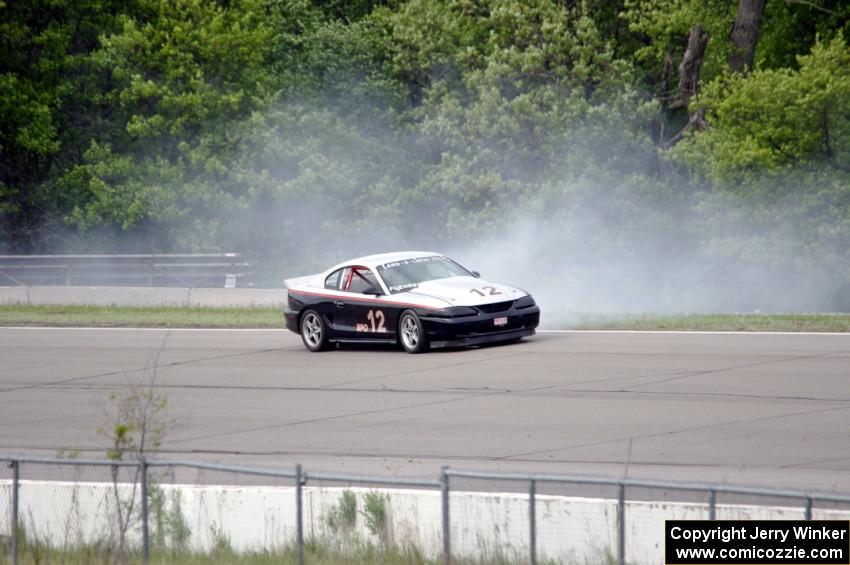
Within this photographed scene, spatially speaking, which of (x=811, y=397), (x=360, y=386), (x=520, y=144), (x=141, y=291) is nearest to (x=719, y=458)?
(x=811, y=397)

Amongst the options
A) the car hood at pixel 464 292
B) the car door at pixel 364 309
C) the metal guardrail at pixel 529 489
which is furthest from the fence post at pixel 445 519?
the car door at pixel 364 309

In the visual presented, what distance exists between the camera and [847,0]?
38.9m

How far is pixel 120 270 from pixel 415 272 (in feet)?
59.2

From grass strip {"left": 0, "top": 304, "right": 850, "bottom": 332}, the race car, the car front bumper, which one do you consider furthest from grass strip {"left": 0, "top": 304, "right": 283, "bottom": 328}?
the car front bumper

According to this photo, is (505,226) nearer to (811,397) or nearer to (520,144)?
(520,144)

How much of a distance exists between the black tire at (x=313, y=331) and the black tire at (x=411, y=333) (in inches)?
60.5

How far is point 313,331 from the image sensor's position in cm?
2000

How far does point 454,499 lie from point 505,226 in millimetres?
26232

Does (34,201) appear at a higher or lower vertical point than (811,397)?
higher

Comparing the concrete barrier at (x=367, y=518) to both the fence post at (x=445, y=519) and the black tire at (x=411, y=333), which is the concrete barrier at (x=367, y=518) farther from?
the black tire at (x=411, y=333)

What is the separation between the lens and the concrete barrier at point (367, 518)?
26.3ft

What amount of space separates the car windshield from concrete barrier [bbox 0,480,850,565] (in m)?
9.63

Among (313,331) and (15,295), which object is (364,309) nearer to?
(313,331)

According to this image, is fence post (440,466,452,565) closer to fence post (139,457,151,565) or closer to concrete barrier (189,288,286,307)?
fence post (139,457,151,565)
